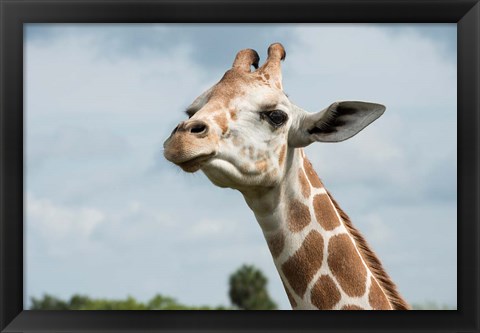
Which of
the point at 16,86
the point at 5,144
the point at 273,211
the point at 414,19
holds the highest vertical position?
the point at 414,19

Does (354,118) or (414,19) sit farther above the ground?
(414,19)

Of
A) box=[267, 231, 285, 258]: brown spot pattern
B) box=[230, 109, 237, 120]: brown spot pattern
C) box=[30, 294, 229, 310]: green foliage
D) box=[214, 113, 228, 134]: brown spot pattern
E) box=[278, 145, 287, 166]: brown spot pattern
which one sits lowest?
box=[30, 294, 229, 310]: green foliage

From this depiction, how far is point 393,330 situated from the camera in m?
5.77

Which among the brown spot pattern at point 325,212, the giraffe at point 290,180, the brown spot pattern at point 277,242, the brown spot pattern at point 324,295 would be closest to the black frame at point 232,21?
the brown spot pattern at point 324,295

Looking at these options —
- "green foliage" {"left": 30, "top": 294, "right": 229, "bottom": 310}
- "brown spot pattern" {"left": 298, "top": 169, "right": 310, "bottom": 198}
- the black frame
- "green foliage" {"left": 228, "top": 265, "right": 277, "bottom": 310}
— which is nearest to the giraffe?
"brown spot pattern" {"left": 298, "top": 169, "right": 310, "bottom": 198}

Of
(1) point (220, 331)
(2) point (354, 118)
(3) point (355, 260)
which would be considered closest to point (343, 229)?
(3) point (355, 260)

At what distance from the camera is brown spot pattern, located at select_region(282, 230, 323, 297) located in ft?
20.1

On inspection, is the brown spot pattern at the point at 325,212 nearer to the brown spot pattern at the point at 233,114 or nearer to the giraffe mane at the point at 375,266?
the giraffe mane at the point at 375,266

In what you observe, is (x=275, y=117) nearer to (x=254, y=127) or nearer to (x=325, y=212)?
(x=254, y=127)

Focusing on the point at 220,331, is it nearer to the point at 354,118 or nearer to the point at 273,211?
the point at 273,211

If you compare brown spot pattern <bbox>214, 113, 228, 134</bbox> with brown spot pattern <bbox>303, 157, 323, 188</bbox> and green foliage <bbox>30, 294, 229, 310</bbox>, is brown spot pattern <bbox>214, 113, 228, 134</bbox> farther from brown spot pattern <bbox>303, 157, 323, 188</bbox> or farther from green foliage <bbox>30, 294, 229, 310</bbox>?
green foliage <bbox>30, 294, 229, 310</bbox>

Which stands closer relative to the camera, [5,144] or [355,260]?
[5,144]

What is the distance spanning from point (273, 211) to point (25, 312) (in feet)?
6.24

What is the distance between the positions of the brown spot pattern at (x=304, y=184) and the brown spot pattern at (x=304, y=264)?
0.32 m
